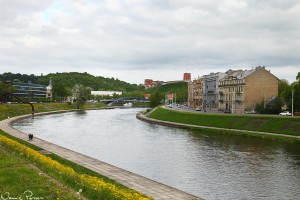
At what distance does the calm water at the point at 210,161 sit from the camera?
34406mm

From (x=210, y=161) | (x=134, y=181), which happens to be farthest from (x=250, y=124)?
(x=134, y=181)

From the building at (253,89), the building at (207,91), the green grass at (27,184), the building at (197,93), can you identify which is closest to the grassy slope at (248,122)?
the building at (253,89)

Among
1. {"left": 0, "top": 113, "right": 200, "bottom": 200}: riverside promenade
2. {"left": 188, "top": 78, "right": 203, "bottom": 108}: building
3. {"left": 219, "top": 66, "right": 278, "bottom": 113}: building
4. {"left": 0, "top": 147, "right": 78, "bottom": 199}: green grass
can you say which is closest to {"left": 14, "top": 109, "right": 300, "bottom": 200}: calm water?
{"left": 0, "top": 113, "right": 200, "bottom": 200}: riverside promenade

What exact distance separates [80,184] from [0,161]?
8.33 metres

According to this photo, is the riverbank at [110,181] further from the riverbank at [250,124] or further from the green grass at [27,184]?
the riverbank at [250,124]

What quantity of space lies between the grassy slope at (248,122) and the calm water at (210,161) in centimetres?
884

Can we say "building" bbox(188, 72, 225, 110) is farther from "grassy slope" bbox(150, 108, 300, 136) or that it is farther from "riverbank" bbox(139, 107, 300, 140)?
"riverbank" bbox(139, 107, 300, 140)

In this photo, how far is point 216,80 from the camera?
535ft

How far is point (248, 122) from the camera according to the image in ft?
286

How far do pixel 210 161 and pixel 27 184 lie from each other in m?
29.9

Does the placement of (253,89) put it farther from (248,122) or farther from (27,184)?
(27,184)

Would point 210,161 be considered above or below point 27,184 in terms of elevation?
below

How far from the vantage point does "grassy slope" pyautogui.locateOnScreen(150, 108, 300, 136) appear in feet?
249

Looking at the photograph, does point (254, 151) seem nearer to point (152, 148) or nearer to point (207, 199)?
point (152, 148)
